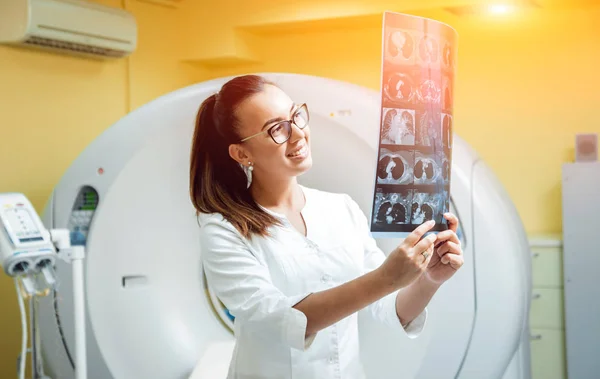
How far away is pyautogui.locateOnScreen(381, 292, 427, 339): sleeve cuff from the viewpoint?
139cm

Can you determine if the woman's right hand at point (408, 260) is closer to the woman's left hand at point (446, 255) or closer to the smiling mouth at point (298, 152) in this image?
the woman's left hand at point (446, 255)

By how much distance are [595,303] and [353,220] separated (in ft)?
5.00

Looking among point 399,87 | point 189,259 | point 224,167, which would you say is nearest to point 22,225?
point 189,259

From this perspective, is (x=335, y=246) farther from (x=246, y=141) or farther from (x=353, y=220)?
(x=246, y=141)

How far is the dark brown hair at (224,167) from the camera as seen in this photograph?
1347 millimetres

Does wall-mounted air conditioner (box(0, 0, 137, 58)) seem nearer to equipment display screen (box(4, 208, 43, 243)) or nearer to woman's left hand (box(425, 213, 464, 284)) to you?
equipment display screen (box(4, 208, 43, 243))

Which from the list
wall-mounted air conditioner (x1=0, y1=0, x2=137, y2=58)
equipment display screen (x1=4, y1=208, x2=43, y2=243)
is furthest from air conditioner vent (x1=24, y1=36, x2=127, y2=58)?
equipment display screen (x1=4, y1=208, x2=43, y2=243)

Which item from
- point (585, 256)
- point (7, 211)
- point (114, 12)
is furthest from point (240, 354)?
point (114, 12)

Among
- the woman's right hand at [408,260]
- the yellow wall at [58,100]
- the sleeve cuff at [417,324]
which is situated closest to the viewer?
the woman's right hand at [408,260]

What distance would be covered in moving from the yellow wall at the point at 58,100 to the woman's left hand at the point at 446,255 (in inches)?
76.7

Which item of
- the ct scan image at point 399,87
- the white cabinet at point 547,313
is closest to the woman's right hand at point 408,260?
the ct scan image at point 399,87

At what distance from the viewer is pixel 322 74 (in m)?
3.36

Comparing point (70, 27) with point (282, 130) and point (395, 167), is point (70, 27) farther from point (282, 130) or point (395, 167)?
point (395, 167)

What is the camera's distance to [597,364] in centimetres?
269
